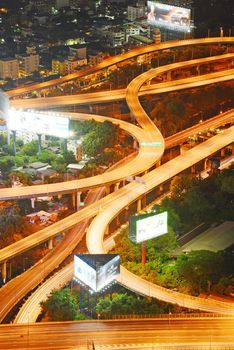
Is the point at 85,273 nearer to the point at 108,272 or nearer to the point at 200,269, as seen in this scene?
the point at 108,272

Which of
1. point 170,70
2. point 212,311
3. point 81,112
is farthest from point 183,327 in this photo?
point 170,70

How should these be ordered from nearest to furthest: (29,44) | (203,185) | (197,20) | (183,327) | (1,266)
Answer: (183,327)
(1,266)
(203,185)
(29,44)
(197,20)

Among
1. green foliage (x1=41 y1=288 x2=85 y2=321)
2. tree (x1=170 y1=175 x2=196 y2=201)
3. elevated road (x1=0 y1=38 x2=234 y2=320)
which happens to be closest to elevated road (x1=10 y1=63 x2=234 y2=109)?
elevated road (x1=0 y1=38 x2=234 y2=320)

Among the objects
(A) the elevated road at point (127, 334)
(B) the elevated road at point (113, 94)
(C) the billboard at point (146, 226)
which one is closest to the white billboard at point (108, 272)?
(A) the elevated road at point (127, 334)

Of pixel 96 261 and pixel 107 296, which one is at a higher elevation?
pixel 96 261

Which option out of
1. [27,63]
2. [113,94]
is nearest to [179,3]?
[27,63]

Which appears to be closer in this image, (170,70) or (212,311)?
(212,311)

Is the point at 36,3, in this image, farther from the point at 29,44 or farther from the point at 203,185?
the point at 203,185
